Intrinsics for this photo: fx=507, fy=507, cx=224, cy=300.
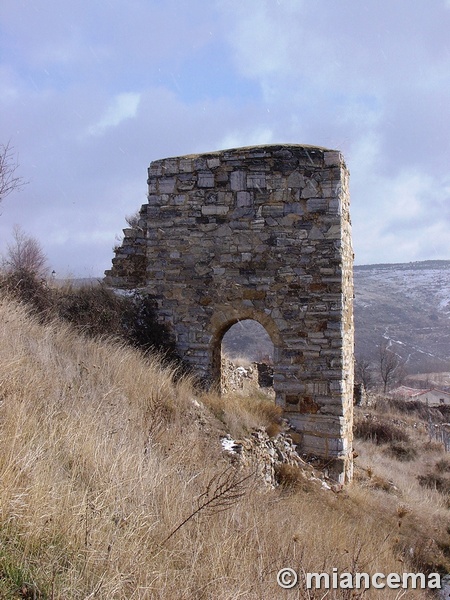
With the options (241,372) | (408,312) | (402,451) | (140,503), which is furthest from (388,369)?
(140,503)

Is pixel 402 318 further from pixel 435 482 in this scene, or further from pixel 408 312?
pixel 435 482

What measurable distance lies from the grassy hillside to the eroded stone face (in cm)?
135

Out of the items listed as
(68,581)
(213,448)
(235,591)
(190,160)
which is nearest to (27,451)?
(68,581)

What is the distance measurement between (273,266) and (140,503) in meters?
5.15

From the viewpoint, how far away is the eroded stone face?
7.48 m

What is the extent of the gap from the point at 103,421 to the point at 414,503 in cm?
543

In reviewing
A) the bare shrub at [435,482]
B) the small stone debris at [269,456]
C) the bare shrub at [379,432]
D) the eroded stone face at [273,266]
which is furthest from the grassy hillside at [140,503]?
the bare shrub at [379,432]

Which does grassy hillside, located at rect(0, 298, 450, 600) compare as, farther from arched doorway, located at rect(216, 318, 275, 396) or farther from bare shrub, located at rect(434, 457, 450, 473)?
bare shrub, located at rect(434, 457, 450, 473)

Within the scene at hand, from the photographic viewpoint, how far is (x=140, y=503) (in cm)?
304

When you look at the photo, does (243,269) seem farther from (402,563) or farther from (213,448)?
(402,563)

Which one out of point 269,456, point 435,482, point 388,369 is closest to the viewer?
point 269,456

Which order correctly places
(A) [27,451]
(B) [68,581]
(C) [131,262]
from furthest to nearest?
(C) [131,262]
(A) [27,451]
(B) [68,581]

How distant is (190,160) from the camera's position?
820 cm

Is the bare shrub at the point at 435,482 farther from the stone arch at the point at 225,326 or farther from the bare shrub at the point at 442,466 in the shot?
the stone arch at the point at 225,326
